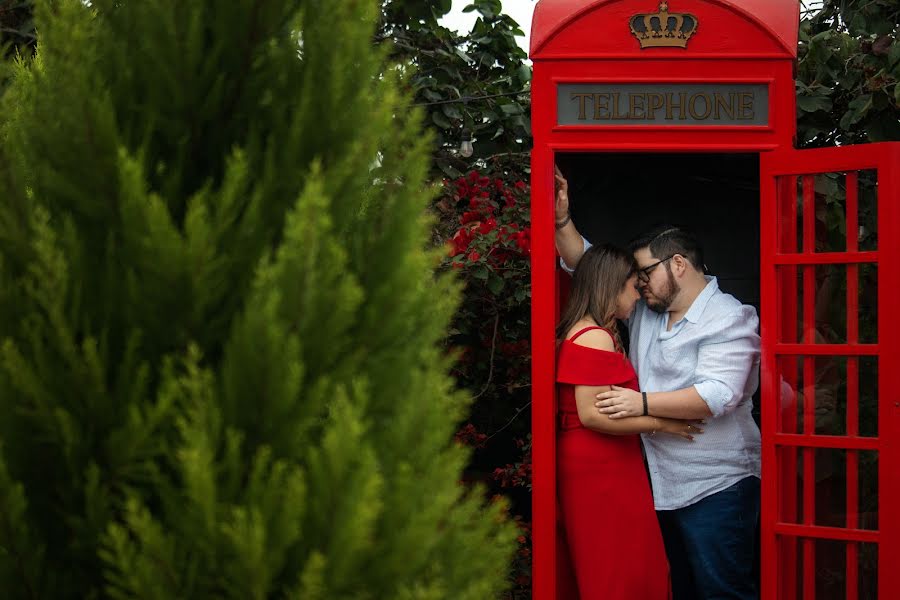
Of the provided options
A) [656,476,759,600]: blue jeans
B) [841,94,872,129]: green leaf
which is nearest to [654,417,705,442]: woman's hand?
[656,476,759,600]: blue jeans

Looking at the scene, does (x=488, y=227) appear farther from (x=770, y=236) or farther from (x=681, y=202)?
(x=770, y=236)

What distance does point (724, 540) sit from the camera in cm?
395

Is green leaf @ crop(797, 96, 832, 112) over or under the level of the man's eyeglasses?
over

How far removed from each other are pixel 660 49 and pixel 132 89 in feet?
8.77

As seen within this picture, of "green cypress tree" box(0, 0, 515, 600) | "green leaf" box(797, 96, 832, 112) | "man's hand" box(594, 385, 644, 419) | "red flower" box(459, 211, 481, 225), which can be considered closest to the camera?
"green cypress tree" box(0, 0, 515, 600)

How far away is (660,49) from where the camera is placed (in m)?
3.85

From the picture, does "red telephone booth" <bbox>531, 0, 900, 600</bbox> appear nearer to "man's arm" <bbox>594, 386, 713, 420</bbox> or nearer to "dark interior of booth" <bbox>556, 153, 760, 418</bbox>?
"man's arm" <bbox>594, 386, 713, 420</bbox>

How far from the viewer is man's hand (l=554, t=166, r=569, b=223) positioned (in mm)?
3967

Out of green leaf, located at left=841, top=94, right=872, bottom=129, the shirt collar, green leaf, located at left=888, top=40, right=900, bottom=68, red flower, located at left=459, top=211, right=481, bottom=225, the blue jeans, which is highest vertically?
green leaf, located at left=888, top=40, right=900, bottom=68

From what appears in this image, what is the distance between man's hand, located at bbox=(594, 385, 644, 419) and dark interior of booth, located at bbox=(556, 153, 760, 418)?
983mm

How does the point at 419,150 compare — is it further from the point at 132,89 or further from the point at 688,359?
the point at 688,359

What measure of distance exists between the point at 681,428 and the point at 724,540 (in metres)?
0.46

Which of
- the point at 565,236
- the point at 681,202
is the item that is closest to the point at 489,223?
the point at 681,202

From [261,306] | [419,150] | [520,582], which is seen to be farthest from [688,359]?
[261,306]
